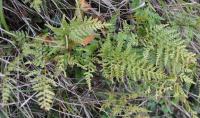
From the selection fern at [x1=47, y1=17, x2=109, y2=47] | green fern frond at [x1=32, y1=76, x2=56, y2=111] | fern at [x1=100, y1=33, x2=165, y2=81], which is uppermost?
fern at [x1=47, y1=17, x2=109, y2=47]

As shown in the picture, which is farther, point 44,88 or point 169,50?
point 169,50

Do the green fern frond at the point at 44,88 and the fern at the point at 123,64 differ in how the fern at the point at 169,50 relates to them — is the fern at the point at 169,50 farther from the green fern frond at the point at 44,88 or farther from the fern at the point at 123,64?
the green fern frond at the point at 44,88

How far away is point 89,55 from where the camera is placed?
153cm

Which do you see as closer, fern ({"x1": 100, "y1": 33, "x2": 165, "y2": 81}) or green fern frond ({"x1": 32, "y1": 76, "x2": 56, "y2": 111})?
green fern frond ({"x1": 32, "y1": 76, "x2": 56, "y2": 111})

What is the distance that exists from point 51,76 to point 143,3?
53 cm

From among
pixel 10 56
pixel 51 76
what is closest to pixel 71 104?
pixel 51 76

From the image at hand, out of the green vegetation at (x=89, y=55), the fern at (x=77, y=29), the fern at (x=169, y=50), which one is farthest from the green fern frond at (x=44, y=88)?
the fern at (x=169, y=50)

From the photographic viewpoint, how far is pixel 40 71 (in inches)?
57.3

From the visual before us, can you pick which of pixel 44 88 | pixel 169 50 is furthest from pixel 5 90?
pixel 169 50

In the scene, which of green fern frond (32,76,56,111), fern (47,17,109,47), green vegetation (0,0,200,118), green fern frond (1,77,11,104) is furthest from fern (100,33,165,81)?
green fern frond (1,77,11,104)

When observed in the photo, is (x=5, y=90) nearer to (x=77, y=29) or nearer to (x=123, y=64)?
(x=77, y=29)

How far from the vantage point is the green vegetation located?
1438 millimetres

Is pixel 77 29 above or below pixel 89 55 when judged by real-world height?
above

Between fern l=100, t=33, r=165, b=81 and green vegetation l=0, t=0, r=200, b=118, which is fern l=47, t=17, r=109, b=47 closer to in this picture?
green vegetation l=0, t=0, r=200, b=118
